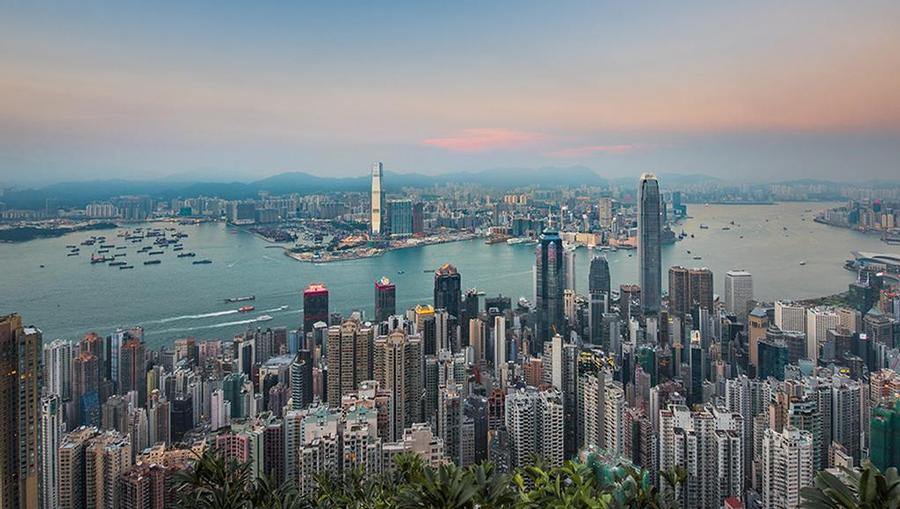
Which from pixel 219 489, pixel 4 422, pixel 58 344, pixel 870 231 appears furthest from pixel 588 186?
pixel 219 489

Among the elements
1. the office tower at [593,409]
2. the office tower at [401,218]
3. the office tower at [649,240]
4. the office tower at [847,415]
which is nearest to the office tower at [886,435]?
the office tower at [847,415]

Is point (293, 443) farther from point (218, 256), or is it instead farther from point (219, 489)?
point (218, 256)

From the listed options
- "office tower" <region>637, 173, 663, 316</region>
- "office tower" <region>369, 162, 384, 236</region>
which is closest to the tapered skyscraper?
"office tower" <region>369, 162, 384, 236</region>

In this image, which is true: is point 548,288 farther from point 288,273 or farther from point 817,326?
point 288,273

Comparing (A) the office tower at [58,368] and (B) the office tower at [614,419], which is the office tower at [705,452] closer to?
(B) the office tower at [614,419]

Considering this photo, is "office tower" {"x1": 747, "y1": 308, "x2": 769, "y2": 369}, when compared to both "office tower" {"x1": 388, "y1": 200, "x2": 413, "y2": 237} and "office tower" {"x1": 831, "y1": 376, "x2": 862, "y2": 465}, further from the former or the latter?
"office tower" {"x1": 388, "y1": 200, "x2": 413, "y2": 237}

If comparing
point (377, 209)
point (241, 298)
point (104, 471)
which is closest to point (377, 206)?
point (377, 209)
